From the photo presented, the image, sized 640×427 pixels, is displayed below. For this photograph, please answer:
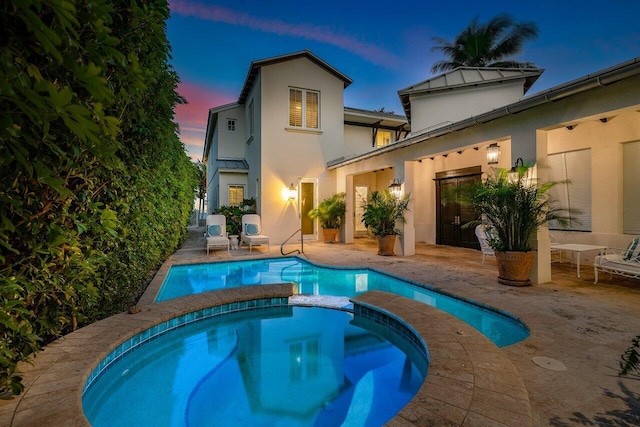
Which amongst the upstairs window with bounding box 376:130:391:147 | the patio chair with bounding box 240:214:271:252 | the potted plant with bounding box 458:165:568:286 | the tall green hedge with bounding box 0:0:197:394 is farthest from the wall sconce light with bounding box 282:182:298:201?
the potted plant with bounding box 458:165:568:286

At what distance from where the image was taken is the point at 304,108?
14.8 meters

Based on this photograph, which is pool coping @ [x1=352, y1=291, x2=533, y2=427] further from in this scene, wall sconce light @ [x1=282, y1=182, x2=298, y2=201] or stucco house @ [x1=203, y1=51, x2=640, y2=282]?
wall sconce light @ [x1=282, y1=182, x2=298, y2=201]

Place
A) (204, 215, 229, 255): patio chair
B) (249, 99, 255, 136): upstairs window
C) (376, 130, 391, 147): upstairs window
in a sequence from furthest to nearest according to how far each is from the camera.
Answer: (376, 130, 391, 147): upstairs window → (249, 99, 255, 136): upstairs window → (204, 215, 229, 255): patio chair

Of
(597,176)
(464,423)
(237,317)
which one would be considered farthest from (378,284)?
(597,176)

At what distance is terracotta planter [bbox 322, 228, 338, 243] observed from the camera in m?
14.6

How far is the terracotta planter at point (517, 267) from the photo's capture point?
251 inches

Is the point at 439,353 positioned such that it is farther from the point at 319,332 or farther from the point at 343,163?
the point at 343,163

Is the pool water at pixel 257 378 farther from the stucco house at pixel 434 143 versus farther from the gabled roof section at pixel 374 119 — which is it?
the gabled roof section at pixel 374 119

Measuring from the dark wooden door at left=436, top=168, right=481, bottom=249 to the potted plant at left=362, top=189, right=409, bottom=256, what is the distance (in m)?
2.09

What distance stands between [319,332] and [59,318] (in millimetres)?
3375

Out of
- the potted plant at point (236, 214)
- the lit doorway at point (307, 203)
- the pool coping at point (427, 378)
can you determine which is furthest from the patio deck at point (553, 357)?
the lit doorway at point (307, 203)

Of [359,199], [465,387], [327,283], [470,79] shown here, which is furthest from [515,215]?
[359,199]

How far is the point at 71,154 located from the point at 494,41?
29699 millimetres

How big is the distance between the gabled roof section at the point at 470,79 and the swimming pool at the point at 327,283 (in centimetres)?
913
